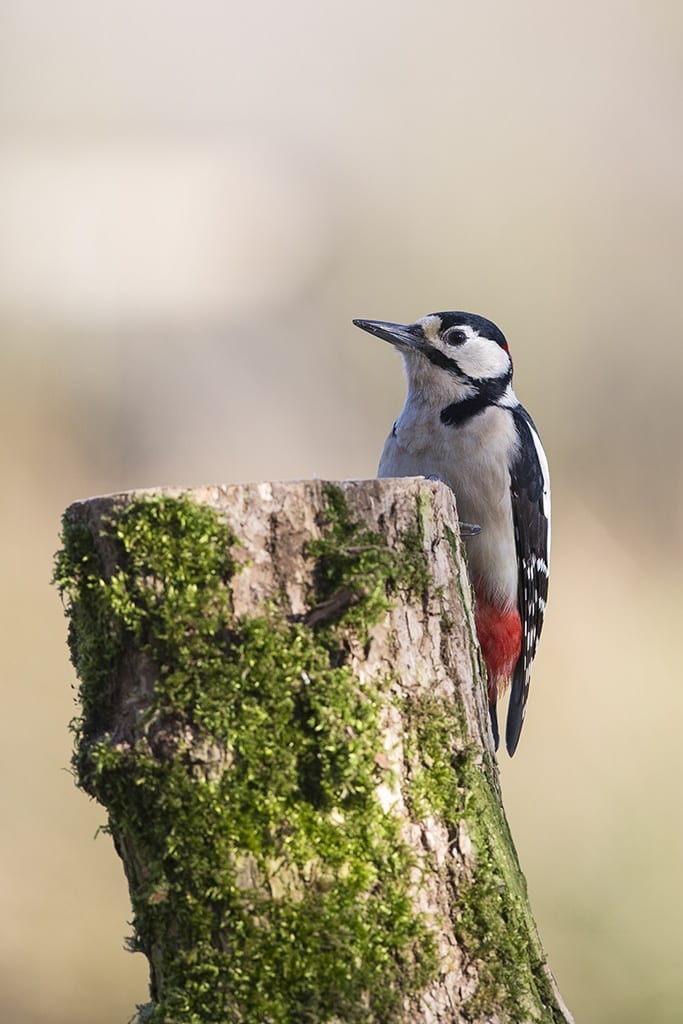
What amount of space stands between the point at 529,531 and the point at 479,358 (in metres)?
0.55

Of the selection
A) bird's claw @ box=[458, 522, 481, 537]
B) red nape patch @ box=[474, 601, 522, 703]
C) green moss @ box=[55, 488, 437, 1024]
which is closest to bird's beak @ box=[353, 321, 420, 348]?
bird's claw @ box=[458, 522, 481, 537]

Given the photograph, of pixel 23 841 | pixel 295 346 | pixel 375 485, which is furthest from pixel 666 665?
pixel 375 485

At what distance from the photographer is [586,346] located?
6.95 m

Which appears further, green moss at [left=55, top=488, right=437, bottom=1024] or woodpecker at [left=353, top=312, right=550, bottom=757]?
woodpecker at [left=353, top=312, right=550, bottom=757]

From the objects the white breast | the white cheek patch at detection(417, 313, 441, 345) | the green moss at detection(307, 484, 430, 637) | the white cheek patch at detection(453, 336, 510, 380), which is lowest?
the green moss at detection(307, 484, 430, 637)

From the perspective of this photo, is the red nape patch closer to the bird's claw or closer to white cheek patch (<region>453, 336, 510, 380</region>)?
the bird's claw

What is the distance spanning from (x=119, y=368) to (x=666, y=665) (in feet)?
11.8

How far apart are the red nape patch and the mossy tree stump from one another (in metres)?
1.47

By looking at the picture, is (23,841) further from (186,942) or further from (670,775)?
(186,942)

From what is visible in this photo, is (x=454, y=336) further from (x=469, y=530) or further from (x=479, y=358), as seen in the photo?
(x=469, y=530)

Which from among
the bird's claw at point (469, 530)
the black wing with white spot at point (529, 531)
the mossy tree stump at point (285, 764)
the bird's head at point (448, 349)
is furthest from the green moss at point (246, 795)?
the bird's head at point (448, 349)

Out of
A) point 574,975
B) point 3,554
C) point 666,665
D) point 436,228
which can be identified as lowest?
point 574,975

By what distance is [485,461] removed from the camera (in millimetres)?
3240

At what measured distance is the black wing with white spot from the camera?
3301 mm
